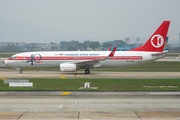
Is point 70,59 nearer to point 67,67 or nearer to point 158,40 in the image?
point 67,67

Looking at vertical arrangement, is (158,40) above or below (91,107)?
above

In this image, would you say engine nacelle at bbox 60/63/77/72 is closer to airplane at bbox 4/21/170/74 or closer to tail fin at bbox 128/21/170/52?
airplane at bbox 4/21/170/74

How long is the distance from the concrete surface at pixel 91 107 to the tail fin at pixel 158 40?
2001 cm

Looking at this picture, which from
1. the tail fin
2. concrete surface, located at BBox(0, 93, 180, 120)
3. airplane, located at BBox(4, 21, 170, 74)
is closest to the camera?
concrete surface, located at BBox(0, 93, 180, 120)

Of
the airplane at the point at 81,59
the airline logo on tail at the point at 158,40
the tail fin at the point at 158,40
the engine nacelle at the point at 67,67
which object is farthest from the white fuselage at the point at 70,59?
the airline logo on tail at the point at 158,40

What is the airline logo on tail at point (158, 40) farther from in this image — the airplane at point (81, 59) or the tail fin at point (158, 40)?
the airplane at point (81, 59)

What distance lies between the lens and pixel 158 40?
129 ft

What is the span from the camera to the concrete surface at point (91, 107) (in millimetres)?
13961

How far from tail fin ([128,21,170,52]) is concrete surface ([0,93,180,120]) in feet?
65.6

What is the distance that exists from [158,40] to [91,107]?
27237 mm

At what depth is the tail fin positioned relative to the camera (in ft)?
128

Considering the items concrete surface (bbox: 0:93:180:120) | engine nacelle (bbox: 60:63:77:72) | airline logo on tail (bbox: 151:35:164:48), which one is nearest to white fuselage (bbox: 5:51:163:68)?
engine nacelle (bbox: 60:63:77:72)

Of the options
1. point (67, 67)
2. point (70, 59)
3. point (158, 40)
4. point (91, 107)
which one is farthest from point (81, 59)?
point (91, 107)

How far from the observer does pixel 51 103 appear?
17188 millimetres
